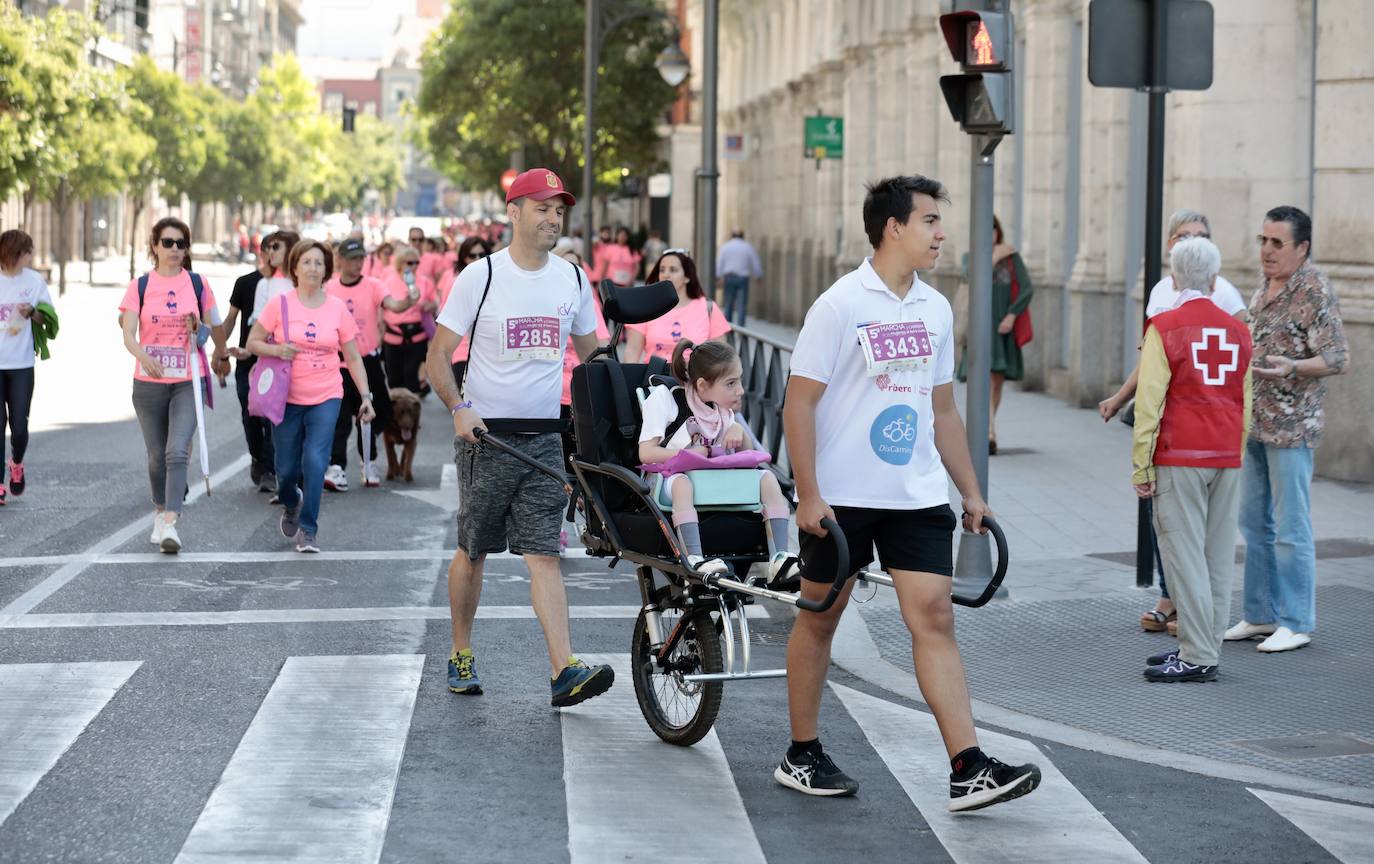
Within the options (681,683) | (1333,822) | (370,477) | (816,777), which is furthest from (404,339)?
(1333,822)

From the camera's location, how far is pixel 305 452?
459 inches

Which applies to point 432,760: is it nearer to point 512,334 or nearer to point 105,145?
point 512,334

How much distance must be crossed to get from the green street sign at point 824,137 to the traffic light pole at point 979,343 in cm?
2084

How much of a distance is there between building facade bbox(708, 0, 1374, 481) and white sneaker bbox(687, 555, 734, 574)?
8374mm

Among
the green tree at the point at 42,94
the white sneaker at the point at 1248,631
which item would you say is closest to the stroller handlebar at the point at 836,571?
the white sneaker at the point at 1248,631

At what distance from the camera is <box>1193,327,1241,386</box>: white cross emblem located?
8.13 metres

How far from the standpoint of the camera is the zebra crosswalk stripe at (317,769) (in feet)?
18.6

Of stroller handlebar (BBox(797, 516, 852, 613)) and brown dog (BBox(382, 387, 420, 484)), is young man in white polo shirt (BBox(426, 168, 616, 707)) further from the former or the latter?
brown dog (BBox(382, 387, 420, 484))

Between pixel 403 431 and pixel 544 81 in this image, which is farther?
pixel 544 81

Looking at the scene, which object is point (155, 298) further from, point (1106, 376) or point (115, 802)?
point (1106, 376)

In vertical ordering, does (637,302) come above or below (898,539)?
above

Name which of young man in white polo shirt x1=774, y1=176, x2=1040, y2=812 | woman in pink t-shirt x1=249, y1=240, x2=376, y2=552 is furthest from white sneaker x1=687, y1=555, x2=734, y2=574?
woman in pink t-shirt x1=249, y1=240, x2=376, y2=552

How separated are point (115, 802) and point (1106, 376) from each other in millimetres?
15129

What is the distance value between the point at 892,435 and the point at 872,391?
0.14 m
